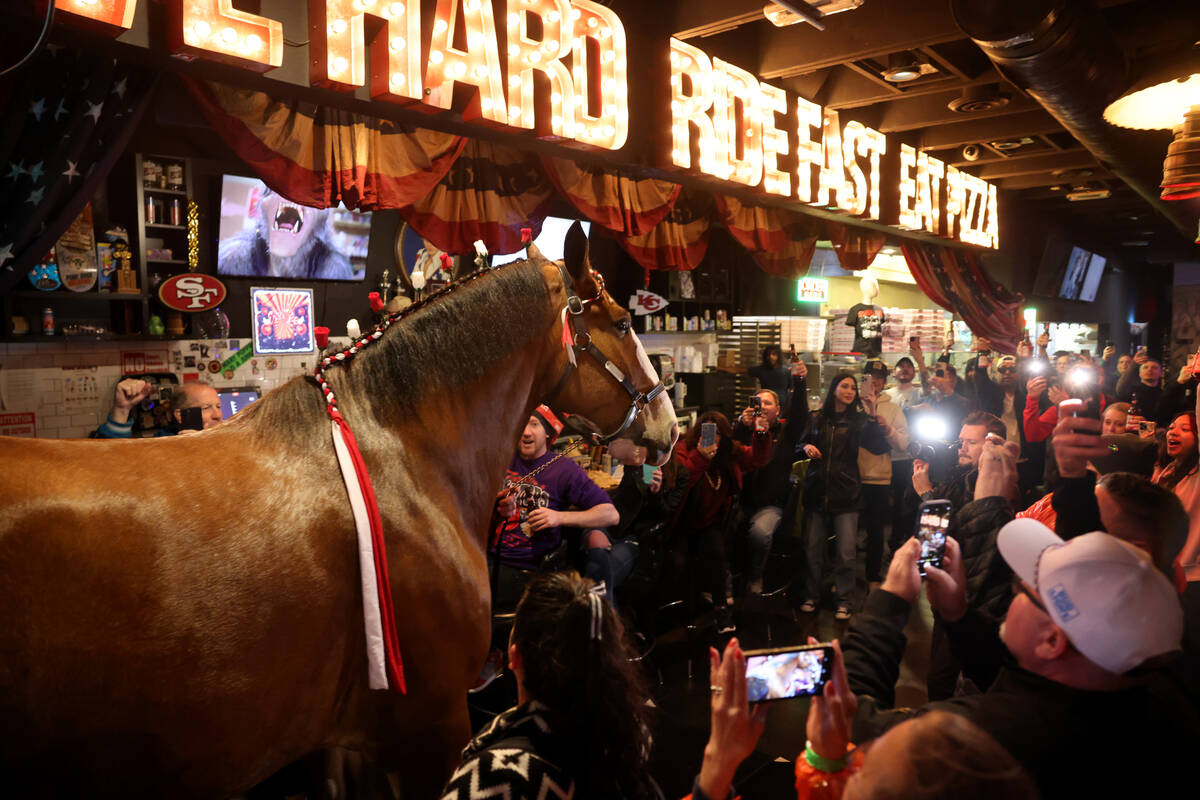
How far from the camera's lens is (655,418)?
9.66 ft

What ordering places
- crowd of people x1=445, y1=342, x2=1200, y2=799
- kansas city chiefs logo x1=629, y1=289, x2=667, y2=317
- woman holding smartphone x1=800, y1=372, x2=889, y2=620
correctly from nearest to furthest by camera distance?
crowd of people x1=445, y1=342, x2=1200, y2=799
woman holding smartphone x1=800, y1=372, x2=889, y2=620
kansas city chiefs logo x1=629, y1=289, x2=667, y2=317

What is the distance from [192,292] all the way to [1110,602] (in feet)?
21.2

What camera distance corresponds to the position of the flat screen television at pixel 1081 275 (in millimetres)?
15140

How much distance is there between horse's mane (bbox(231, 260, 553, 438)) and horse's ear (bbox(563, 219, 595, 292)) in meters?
0.22

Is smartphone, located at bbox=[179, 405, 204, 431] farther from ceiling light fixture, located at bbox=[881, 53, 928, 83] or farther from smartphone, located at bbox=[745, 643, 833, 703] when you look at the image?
ceiling light fixture, located at bbox=[881, 53, 928, 83]

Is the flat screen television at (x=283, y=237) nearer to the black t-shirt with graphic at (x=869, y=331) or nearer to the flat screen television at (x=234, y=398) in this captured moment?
the flat screen television at (x=234, y=398)

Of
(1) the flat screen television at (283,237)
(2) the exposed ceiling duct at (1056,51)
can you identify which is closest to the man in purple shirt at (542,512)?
(2) the exposed ceiling duct at (1056,51)

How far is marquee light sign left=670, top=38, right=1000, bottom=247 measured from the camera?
5660 millimetres

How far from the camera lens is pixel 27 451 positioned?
1602 mm

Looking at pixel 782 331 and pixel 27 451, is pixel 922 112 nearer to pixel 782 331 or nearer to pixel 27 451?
pixel 782 331

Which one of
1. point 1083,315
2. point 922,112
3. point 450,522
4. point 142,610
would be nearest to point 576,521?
point 450,522

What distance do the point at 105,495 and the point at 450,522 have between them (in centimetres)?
91

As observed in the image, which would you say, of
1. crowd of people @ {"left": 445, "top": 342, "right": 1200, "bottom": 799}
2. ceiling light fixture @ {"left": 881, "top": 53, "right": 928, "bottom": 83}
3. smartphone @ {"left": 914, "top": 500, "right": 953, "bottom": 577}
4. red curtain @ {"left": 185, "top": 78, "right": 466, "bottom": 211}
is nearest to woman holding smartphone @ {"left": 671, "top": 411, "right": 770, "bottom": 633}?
crowd of people @ {"left": 445, "top": 342, "right": 1200, "bottom": 799}

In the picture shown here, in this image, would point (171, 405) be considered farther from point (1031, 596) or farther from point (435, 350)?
point (1031, 596)
